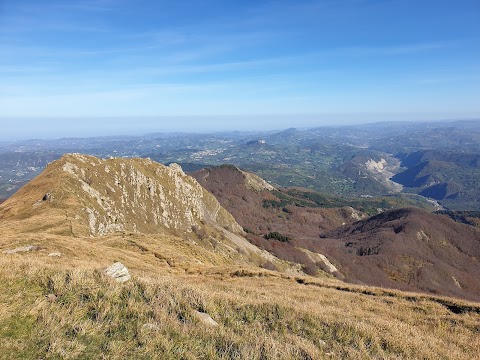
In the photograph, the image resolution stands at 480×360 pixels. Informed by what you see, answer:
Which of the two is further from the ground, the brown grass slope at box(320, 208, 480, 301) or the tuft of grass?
the tuft of grass

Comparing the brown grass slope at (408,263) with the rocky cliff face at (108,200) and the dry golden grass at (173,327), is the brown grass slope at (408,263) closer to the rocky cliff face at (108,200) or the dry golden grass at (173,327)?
the rocky cliff face at (108,200)

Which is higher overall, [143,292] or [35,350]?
[35,350]

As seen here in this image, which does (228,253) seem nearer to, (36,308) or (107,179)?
(107,179)

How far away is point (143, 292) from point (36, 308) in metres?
4.22

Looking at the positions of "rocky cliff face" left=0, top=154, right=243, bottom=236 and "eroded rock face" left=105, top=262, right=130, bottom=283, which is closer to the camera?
"eroded rock face" left=105, top=262, right=130, bottom=283

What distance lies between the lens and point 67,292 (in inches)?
494

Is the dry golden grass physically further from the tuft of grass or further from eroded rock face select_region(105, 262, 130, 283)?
eroded rock face select_region(105, 262, 130, 283)

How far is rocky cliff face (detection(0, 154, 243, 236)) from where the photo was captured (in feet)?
198

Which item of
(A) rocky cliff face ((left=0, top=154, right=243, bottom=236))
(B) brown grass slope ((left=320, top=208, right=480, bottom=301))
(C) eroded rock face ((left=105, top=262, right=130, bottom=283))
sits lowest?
(B) brown grass slope ((left=320, top=208, right=480, bottom=301))

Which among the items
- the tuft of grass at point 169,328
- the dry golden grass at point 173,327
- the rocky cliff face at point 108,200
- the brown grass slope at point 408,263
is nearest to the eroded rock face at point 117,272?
the tuft of grass at point 169,328

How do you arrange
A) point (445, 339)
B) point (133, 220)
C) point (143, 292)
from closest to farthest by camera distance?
1. point (143, 292)
2. point (445, 339)
3. point (133, 220)

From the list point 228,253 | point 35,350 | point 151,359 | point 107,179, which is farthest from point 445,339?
point 107,179

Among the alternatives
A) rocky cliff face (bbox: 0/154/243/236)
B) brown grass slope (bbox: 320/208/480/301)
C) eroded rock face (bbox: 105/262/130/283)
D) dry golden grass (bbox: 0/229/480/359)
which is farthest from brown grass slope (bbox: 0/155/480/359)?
brown grass slope (bbox: 320/208/480/301)

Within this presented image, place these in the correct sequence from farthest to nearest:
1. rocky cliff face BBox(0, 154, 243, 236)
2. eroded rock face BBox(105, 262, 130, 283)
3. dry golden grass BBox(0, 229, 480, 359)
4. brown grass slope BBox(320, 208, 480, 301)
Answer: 1. brown grass slope BBox(320, 208, 480, 301)
2. rocky cliff face BBox(0, 154, 243, 236)
3. eroded rock face BBox(105, 262, 130, 283)
4. dry golden grass BBox(0, 229, 480, 359)
